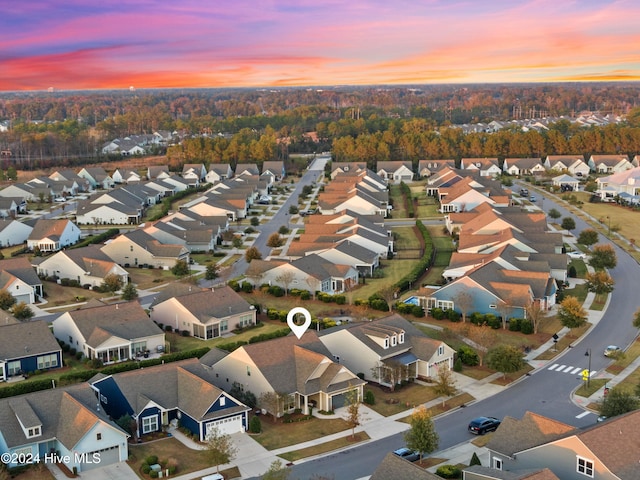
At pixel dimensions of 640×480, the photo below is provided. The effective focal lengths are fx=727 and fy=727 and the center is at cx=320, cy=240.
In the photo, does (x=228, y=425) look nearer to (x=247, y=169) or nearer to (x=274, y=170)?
(x=247, y=169)

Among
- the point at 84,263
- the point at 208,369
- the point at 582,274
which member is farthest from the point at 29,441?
the point at 582,274

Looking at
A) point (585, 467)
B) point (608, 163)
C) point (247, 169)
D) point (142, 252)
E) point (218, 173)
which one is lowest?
point (142, 252)

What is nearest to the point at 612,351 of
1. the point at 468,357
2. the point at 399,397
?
the point at 468,357

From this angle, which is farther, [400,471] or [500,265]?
[500,265]

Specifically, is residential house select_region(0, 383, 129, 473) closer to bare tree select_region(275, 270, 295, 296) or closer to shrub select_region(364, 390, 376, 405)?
shrub select_region(364, 390, 376, 405)

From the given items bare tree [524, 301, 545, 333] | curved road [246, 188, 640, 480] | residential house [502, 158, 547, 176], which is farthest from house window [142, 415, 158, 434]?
residential house [502, 158, 547, 176]

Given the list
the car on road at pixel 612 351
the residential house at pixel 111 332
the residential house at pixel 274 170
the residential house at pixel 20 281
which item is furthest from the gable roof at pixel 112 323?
the residential house at pixel 274 170

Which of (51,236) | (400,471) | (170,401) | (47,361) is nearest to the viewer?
(400,471)

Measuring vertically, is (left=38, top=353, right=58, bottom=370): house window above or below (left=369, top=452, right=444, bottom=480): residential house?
below
